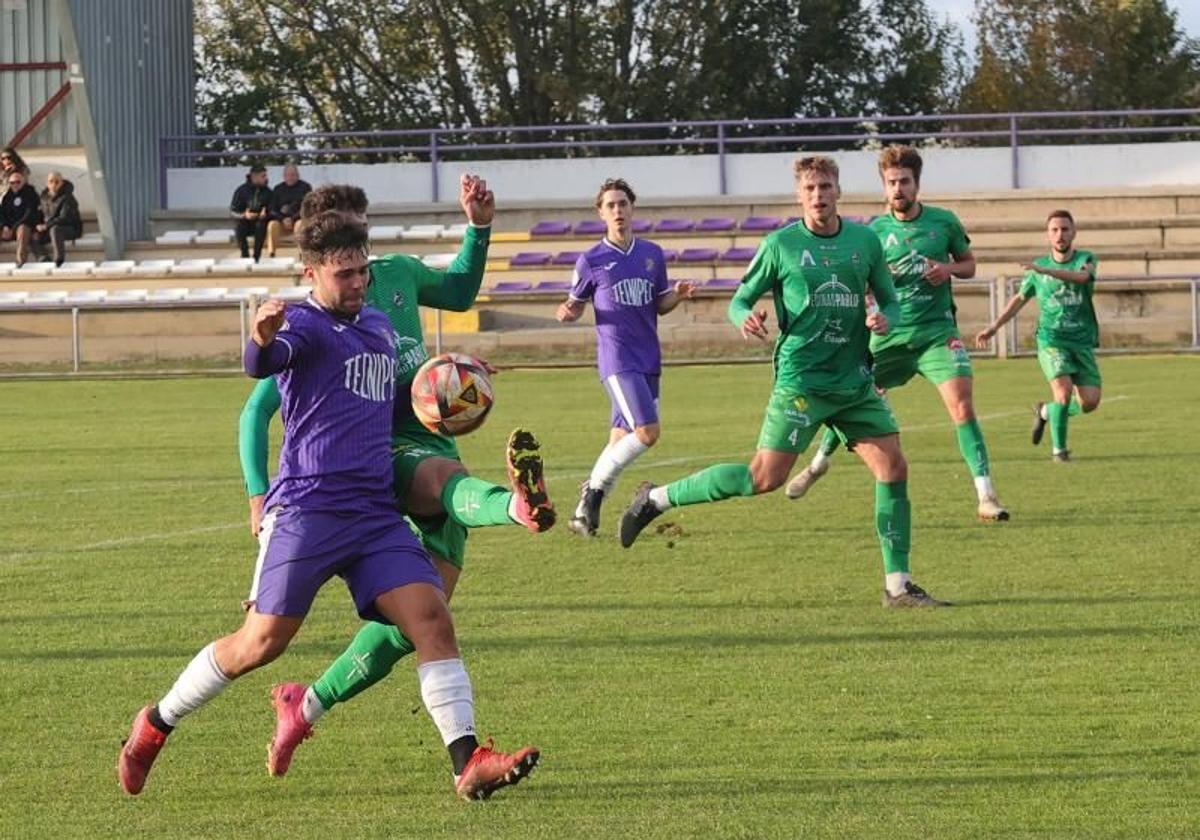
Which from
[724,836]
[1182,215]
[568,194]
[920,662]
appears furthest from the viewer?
[568,194]

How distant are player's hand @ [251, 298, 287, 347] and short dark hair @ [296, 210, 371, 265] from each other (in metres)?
0.25

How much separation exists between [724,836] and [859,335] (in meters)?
4.32

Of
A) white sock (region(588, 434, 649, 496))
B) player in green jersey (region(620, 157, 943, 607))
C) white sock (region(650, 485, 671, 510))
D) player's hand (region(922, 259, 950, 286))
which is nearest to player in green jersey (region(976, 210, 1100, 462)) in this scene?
player's hand (region(922, 259, 950, 286))

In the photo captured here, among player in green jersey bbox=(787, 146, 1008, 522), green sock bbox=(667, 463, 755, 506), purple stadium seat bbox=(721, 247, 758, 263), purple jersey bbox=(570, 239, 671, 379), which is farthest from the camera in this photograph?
purple stadium seat bbox=(721, 247, 758, 263)

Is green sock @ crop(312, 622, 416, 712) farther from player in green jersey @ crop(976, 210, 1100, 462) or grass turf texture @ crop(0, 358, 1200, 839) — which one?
player in green jersey @ crop(976, 210, 1100, 462)

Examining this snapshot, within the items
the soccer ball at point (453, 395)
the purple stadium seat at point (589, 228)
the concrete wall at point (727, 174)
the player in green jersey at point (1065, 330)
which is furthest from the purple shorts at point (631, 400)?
the concrete wall at point (727, 174)

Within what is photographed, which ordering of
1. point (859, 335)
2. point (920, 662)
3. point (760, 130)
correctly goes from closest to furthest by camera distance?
point (920, 662), point (859, 335), point (760, 130)

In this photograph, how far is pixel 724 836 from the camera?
5.55 m

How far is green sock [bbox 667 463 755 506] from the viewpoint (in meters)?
9.77

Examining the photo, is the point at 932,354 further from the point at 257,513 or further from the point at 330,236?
the point at 330,236

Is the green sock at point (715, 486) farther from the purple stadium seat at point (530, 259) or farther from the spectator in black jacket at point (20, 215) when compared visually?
the spectator in black jacket at point (20, 215)

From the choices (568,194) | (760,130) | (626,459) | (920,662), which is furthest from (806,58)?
(920,662)

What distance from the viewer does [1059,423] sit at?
51.0 feet

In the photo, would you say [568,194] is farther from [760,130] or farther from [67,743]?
[67,743]
